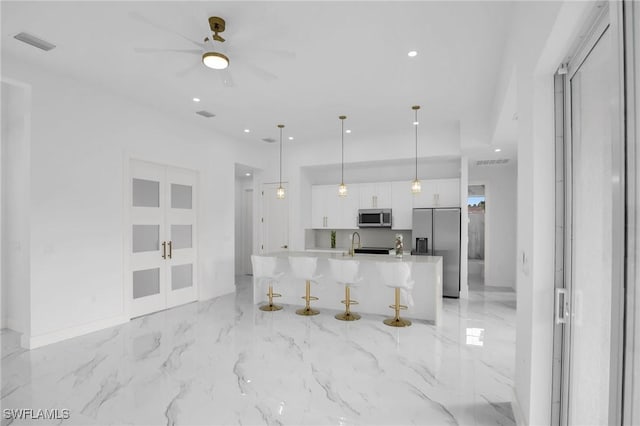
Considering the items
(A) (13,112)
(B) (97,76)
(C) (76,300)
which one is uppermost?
(B) (97,76)

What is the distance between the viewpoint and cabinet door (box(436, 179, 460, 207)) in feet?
21.9

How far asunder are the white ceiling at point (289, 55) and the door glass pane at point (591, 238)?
5.15 feet

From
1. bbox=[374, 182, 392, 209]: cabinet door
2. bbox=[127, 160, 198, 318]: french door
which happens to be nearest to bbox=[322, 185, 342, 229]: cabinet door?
bbox=[374, 182, 392, 209]: cabinet door

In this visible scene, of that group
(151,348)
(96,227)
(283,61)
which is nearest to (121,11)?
(283,61)

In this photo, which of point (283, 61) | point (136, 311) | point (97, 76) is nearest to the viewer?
point (283, 61)

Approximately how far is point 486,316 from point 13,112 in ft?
22.4

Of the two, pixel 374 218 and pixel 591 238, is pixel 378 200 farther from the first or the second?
pixel 591 238

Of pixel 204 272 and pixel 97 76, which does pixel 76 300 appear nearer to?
pixel 204 272

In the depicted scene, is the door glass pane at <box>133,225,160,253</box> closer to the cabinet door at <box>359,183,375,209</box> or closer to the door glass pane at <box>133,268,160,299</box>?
the door glass pane at <box>133,268,160,299</box>

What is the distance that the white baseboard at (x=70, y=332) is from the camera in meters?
3.84

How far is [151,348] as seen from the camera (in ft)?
12.5

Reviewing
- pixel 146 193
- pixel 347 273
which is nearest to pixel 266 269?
pixel 347 273

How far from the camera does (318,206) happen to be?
7887 millimetres

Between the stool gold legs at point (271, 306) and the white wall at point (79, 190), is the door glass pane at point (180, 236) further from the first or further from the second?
the stool gold legs at point (271, 306)
